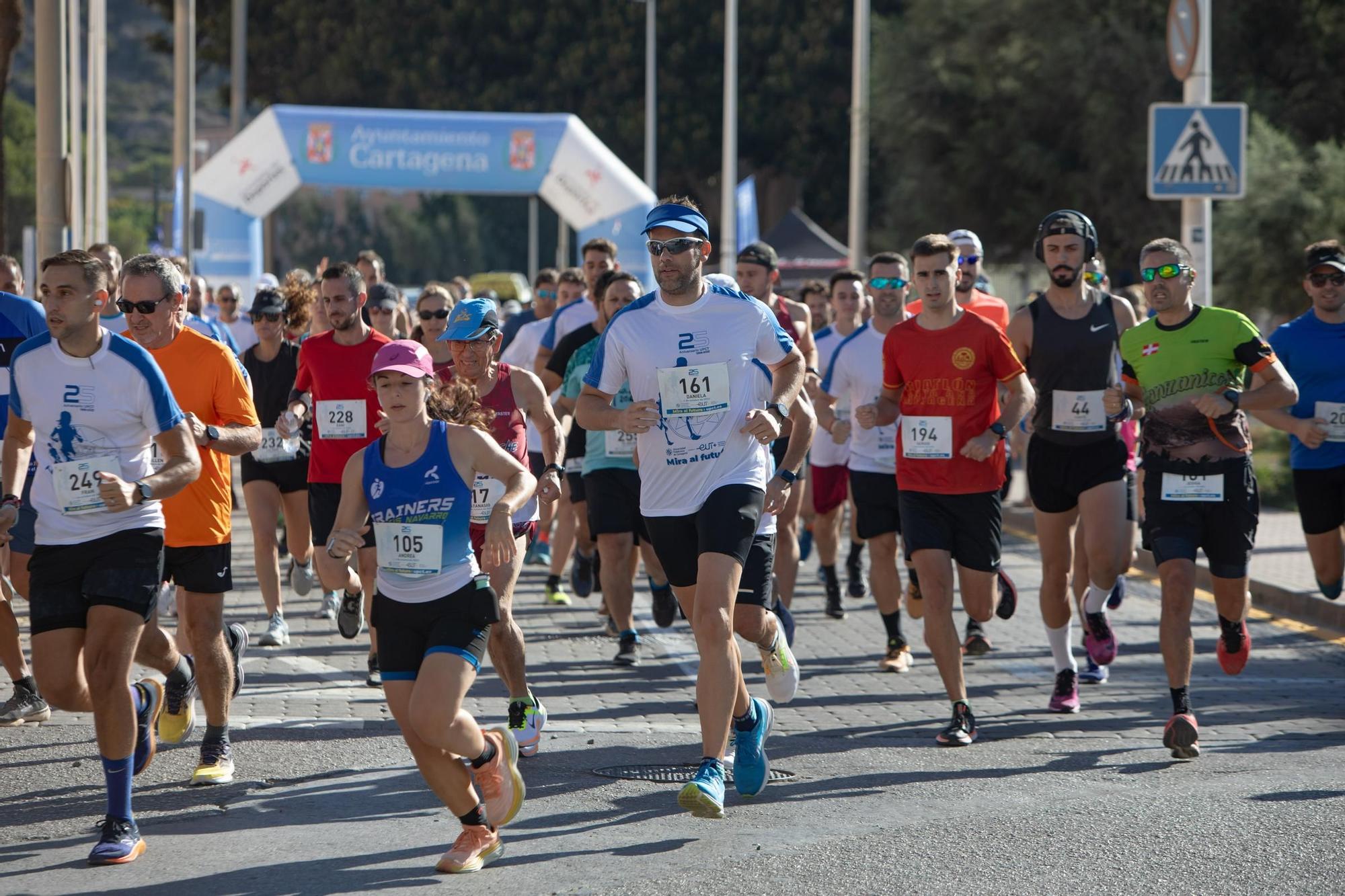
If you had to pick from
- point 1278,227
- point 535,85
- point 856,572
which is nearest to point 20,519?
point 856,572

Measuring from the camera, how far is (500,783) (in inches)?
229

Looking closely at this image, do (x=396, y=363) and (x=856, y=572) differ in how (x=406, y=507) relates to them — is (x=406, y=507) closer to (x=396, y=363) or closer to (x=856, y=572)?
(x=396, y=363)

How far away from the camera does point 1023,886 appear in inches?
212

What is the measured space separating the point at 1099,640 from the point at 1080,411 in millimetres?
1312

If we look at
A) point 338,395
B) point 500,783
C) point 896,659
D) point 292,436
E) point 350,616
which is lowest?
point 896,659

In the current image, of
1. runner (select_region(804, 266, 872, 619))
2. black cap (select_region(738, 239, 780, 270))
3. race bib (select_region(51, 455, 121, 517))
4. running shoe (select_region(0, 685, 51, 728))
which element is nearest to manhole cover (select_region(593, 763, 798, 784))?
race bib (select_region(51, 455, 121, 517))

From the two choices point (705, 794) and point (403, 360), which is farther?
point (705, 794)

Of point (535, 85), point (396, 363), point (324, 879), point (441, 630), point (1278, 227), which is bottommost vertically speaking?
point (324, 879)

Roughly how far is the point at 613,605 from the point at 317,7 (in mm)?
46040

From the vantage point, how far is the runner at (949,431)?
7812mm

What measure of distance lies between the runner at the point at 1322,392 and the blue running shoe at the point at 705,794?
4.41 metres

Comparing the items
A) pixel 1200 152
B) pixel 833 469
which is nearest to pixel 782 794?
pixel 833 469

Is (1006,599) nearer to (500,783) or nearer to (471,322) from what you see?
(471,322)

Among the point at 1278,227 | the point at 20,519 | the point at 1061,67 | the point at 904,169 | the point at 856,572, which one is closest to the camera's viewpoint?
the point at 20,519
